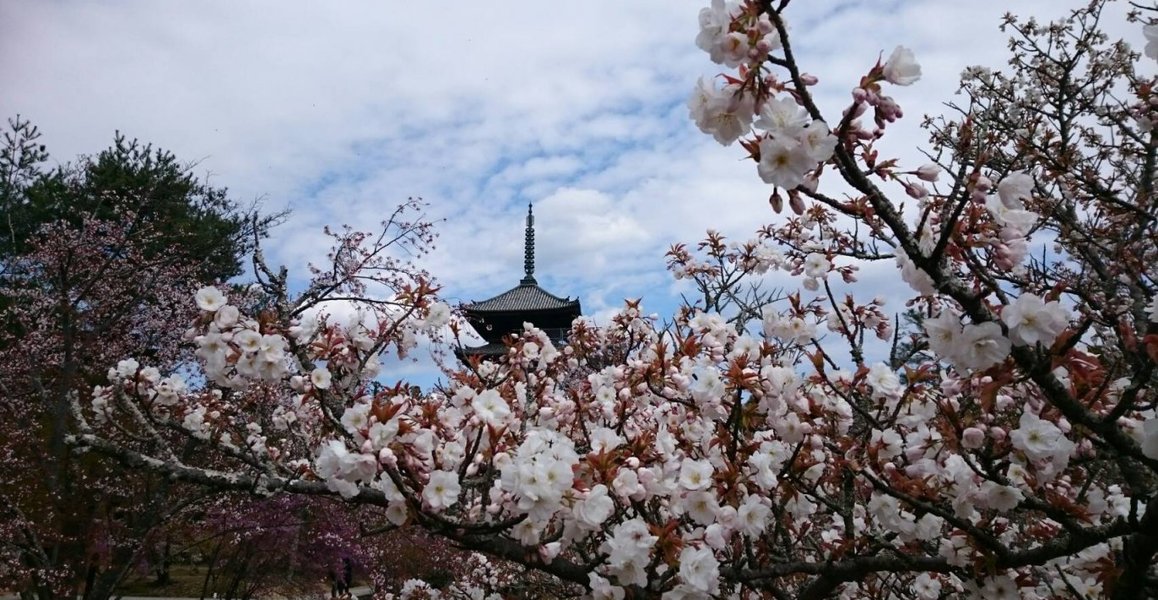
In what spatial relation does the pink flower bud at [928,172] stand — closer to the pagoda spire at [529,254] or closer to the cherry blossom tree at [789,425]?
the cherry blossom tree at [789,425]

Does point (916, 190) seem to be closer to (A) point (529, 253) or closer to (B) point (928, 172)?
(B) point (928, 172)

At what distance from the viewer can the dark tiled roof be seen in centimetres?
2450

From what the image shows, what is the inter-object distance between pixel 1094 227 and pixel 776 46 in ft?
15.6

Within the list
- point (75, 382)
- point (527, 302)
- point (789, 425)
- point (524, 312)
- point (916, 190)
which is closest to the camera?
point (916, 190)

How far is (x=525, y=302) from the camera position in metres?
26.1

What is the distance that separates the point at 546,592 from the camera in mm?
6172

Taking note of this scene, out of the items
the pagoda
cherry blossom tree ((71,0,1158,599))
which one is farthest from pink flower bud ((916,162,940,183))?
the pagoda

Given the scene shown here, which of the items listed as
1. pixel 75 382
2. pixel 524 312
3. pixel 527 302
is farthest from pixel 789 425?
pixel 527 302

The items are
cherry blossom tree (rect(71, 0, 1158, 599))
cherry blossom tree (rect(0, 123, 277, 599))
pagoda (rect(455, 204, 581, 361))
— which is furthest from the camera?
pagoda (rect(455, 204, 581, 361))

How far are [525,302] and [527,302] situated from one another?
81 mm

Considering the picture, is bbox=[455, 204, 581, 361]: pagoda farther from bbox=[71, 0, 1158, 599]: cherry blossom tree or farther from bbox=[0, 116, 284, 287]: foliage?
bbox=[71, 0, 1158, 599]: cherry blossom tree

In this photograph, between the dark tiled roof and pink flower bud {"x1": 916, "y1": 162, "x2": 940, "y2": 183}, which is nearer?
pink flower bud {"x1": 916, "y1": 162, "x2": 940, "y2": 183}

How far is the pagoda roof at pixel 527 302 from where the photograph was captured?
24.4m

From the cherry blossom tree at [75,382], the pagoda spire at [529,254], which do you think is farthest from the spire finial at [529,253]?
the cherry blossom tree at [75,382]
